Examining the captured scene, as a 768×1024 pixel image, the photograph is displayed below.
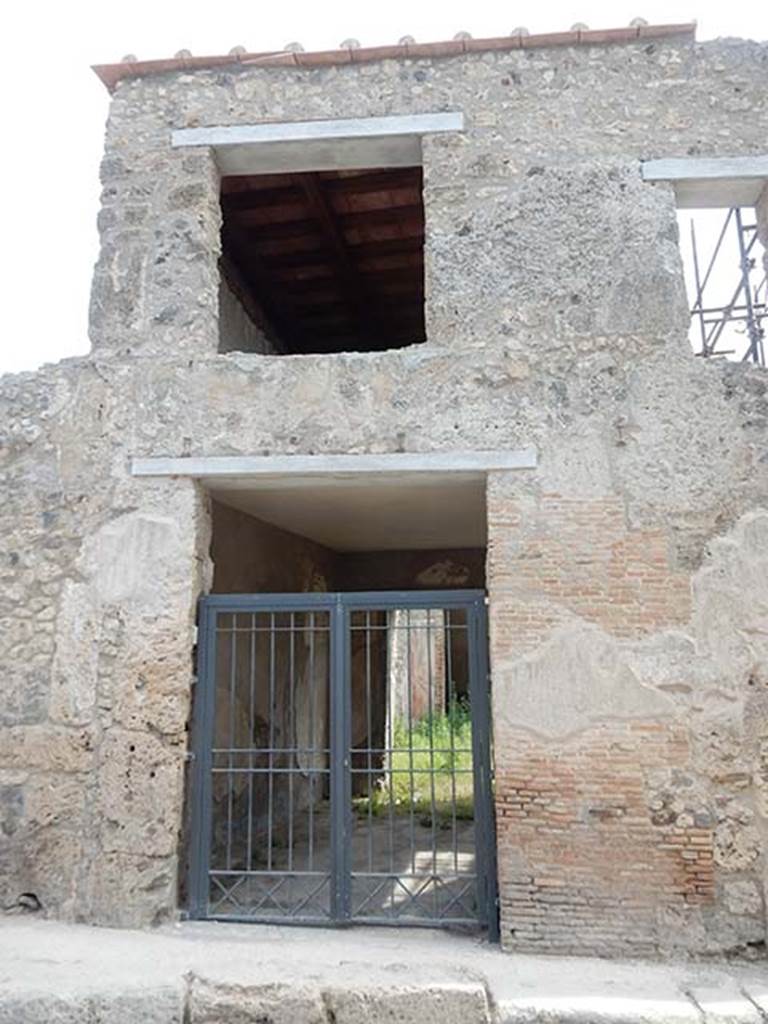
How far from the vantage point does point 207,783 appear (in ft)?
15.9

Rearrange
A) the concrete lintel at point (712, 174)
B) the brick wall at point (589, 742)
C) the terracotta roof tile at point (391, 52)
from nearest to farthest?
1. the brick wall at point (589, 742)
2. the concrete lintel at point (712, 174)
3. the terracotta roof tile at point (391, 52)

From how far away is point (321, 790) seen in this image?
862 cm

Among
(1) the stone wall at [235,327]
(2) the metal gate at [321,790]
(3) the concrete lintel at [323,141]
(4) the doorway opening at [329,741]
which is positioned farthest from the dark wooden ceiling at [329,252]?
(2) the metal gate at [321,790]

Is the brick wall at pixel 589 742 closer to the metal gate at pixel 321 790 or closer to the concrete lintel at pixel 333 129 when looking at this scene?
the metal gate at pixel 321 790

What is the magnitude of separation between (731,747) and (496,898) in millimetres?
1621

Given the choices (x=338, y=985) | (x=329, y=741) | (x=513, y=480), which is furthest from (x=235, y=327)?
(x=338, y=985)

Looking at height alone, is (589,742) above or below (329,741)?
above

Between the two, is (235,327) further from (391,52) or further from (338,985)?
(338,985)

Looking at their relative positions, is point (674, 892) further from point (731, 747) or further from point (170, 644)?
point (170, 644)

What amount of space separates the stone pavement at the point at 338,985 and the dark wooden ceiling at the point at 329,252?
5.53 metres

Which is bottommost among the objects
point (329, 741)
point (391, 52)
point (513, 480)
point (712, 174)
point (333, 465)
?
point (329, 741)

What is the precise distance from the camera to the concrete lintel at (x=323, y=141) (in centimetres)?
541

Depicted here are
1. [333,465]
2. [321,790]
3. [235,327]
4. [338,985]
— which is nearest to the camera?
[338,985]

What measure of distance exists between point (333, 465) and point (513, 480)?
3.71 ft
